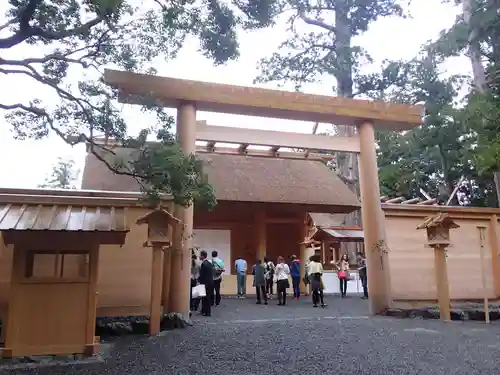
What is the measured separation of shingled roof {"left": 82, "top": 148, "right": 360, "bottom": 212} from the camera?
44.0ft

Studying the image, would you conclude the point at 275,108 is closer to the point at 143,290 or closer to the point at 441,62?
the point at 143,290

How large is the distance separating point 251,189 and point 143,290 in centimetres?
710

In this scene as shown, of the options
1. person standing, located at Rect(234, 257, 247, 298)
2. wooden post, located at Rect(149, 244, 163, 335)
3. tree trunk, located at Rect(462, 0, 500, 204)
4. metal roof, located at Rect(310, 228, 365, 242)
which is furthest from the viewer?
metal roof, located at Rect(310, 228, 365, 242)

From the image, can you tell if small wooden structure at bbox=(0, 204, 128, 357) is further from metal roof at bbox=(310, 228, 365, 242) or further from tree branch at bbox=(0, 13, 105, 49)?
metal roof at bbox=(310, 228, 365, 242)

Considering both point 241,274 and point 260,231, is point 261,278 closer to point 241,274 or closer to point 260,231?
point 241,274

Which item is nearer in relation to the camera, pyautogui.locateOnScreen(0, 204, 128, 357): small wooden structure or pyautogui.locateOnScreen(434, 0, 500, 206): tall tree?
pyautogui.locateOnScreen(0, 204, 128, 357): small wooden structure

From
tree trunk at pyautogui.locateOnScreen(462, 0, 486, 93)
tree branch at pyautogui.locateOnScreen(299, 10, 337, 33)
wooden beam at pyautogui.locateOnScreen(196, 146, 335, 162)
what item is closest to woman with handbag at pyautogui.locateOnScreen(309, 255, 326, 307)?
wooden beam at pyautogui.locateOnScreen(196, 146, 335, 162)

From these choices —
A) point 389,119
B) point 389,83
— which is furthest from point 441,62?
point 389,119

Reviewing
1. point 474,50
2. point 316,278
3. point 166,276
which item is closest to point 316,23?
point 474,50

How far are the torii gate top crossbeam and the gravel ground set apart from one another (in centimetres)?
416

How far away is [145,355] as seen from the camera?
5.29m

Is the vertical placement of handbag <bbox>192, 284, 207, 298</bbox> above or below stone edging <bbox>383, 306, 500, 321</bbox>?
above

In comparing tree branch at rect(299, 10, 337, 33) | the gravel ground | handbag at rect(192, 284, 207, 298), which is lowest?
the gravel ground

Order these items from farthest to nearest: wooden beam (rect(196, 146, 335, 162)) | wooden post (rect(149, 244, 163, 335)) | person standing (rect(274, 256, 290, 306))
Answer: wooden beam (rect(196, 146, 335, 162))
person standing (rect(274, 256, 290, 306))
wooden post (rect(149, 244, 163, 335))
